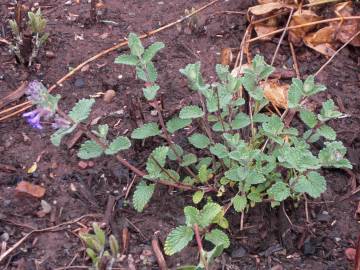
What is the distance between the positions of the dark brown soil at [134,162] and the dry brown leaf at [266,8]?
102mm

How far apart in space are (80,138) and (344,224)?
101 centimetres

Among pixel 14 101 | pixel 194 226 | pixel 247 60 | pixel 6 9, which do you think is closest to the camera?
pixel 194 226

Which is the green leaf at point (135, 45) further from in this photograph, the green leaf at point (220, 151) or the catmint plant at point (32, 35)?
the catmint plant at point (32, 35)

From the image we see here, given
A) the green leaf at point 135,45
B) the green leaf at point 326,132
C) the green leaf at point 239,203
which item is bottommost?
the green leaf at point 239,203

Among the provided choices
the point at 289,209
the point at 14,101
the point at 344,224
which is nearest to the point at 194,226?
the point at 289,209

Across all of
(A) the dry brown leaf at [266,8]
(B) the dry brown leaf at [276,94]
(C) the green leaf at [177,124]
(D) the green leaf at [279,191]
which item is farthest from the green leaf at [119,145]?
(A) the dry brown leaf at [266,8]

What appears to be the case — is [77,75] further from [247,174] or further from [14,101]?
[247,174]

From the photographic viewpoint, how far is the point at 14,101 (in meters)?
2.42

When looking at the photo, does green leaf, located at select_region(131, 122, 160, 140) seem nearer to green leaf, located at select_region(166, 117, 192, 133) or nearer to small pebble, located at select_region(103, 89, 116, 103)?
green leaf, located at select_region(166, 117, 192, 133)

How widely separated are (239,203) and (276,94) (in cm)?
64

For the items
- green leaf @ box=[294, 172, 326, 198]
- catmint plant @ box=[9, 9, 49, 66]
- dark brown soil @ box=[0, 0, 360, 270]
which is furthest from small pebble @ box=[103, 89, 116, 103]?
green leaf @ box=[294, 172, 326, 198]

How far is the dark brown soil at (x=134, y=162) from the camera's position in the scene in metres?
2.02

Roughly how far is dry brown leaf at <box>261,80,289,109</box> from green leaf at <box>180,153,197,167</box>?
499 mm

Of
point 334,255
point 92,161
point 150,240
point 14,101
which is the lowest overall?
point 334,255
